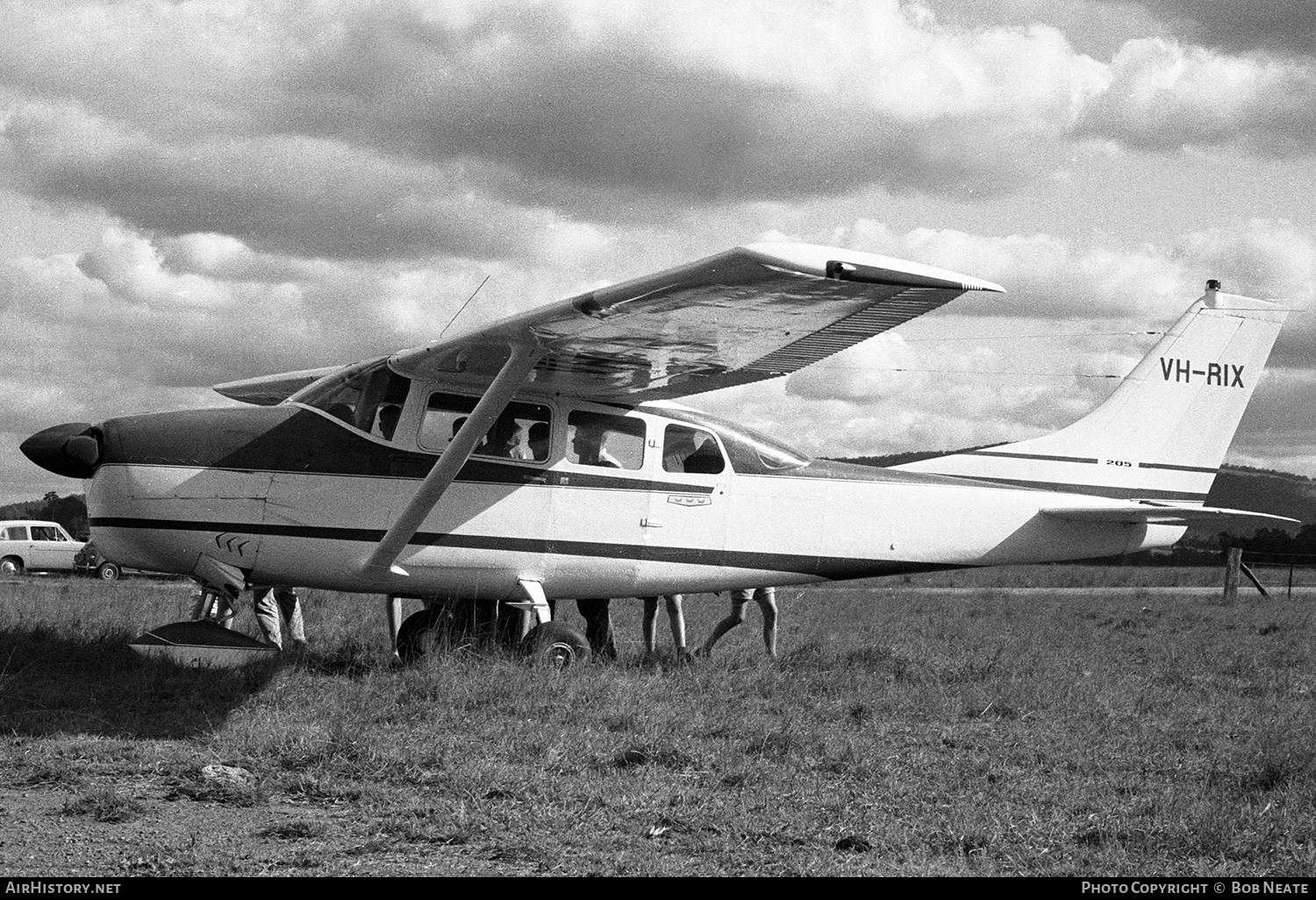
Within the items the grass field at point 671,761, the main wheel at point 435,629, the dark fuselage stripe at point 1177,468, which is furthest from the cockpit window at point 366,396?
the dark fuselage stripe at point 1177,468

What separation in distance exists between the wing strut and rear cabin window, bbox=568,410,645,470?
102cm

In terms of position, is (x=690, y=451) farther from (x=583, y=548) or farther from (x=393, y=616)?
(x=393, y=616)

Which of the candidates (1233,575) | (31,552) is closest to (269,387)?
(1233,575)

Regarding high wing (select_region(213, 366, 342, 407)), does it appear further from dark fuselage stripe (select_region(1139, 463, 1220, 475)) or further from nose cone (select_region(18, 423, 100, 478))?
dark fuselage stripe (select_region(1139, 463, 1220, 475))

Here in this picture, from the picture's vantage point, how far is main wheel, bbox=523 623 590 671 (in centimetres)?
869

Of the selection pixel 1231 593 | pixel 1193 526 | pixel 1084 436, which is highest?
pixel 1084 436

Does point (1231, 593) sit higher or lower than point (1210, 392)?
lower

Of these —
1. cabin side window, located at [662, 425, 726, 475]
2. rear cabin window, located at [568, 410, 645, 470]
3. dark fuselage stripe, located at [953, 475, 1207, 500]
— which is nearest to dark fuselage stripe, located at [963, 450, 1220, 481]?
dark fuselage stripe, located at [953, 475, 1207, 500]

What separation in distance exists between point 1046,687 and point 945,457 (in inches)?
104

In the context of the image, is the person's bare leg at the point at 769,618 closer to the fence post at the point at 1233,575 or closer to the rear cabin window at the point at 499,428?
the rear cabin window at the point at 499,428

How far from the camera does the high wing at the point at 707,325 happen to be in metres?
6.09
